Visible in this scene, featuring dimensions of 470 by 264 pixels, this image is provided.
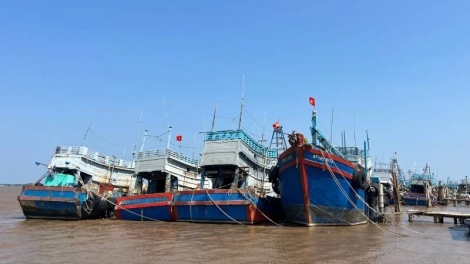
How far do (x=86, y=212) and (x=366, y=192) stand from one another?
16.5 meters

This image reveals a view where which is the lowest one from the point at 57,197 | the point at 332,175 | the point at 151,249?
the point at 151,249

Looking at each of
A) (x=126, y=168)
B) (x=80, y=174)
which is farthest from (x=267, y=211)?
(x=126, y=168)

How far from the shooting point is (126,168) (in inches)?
1383

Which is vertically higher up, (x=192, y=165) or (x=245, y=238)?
(x=192, y=165)

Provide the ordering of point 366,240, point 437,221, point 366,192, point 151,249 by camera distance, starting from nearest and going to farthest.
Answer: point 151,249
point 366,240
point 366,192
point 437,221

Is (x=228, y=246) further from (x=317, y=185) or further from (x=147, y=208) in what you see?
(x=147, y=208)

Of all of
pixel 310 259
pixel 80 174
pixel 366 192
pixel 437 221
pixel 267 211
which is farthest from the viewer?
pixel 80 174

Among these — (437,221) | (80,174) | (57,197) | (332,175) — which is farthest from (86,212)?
(437,221)

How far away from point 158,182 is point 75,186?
7159 mm

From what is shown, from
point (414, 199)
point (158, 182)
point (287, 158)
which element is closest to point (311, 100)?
point (287, 158)

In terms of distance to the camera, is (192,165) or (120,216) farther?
(192,165)

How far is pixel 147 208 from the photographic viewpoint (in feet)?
70.2

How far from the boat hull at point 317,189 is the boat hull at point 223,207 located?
1.80 m

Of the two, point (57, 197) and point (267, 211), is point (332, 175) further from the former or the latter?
point (57, 197)
